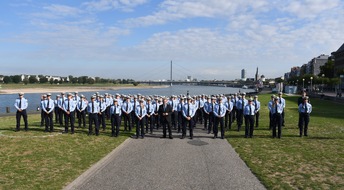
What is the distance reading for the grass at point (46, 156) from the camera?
743 centimetres

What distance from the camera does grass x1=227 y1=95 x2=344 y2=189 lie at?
7.59m

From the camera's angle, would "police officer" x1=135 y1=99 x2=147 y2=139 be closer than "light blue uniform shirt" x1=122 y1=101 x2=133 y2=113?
Yes

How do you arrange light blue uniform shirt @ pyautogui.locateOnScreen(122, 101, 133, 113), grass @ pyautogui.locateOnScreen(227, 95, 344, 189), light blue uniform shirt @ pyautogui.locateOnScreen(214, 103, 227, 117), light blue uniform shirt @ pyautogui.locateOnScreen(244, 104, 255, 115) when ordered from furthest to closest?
light blue uniform shirt @ pyautogui.locateOnScreen(122, 101, 133, 113), light blue uniform shirt @ pyautogui.locateOnScreen(214, 103, 227, 117), light blue uniform shirt @ pyautogui.locateOnScreen(244, 104, 255, 115), grass @ pyautogui.locateOnScreen(227, 95, 344, 189)

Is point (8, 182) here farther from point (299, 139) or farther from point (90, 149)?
point (299, 139)

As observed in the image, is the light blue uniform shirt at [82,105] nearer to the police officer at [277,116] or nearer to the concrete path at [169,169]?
the concrete path at [169,169]

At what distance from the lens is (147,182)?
748 centimetres

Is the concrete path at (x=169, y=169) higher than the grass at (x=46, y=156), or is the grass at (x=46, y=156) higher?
the grass at (x=46, y=156)

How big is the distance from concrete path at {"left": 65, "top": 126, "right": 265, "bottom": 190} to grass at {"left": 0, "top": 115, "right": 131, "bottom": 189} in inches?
19.9

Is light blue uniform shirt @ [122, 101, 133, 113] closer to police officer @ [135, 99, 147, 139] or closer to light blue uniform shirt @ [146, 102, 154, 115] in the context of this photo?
light blue uniform shirt @ [146, 102, 154, 115]

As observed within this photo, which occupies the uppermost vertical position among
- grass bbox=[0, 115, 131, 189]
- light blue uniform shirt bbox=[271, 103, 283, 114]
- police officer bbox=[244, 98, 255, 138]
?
light blue uniform shirt bbox=[271, 103, 283, 114]

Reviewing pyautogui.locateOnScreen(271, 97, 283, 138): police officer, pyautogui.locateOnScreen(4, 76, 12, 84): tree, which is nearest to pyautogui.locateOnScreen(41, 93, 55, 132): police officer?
pyautogui.locateOnScreen(271, 97, 283, 138): police officer

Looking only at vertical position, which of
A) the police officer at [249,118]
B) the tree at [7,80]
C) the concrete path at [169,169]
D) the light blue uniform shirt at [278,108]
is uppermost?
the tree at [7,80]

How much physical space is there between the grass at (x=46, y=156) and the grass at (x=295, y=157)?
5326mm

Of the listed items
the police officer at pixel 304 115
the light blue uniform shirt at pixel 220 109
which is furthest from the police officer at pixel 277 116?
the light blue uniform shirt at pixel 220 109
